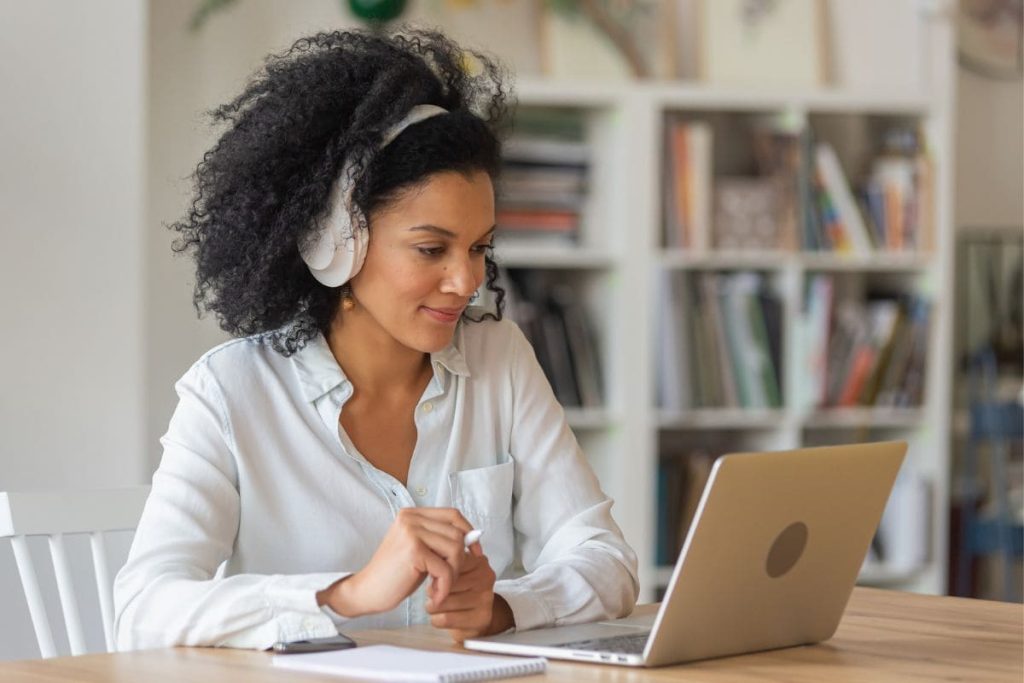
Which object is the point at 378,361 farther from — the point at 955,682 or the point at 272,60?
the point at 955,682

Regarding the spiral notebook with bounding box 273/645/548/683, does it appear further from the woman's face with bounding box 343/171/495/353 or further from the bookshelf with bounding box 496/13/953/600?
the bookshelf with bounding box 496/13/953/600

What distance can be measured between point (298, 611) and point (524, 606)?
0.25 metres

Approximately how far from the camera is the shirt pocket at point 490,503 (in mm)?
1857

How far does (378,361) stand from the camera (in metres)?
1.90

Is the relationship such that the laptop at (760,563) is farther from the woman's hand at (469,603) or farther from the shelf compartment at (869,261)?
the shelf compartment at (869,261)

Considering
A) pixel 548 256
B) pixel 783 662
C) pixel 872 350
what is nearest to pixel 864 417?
pixel 872 350

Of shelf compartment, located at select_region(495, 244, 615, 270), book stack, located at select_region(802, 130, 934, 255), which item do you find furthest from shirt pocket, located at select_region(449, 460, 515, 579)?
book stack, located at select_region(802, 130, 934, 255)

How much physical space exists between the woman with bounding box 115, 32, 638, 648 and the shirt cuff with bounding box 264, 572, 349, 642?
18cm

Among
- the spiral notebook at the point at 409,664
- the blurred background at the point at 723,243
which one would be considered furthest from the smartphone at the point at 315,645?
the blurred background at the point at 723,243

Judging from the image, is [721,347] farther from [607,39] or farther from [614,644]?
[614,644]

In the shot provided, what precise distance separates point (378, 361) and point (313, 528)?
0.79 feet

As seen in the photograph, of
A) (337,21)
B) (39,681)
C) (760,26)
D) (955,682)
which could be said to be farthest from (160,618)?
(760,26)

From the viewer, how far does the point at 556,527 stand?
1.86 m

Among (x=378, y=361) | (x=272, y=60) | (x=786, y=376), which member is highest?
(x=272, y=60)
